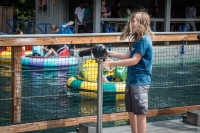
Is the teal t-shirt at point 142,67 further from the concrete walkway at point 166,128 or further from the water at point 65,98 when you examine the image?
the water at point 65,98

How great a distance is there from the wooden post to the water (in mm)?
1241

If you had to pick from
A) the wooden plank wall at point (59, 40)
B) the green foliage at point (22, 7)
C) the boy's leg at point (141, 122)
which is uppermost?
the green foliage at point (22, 7)

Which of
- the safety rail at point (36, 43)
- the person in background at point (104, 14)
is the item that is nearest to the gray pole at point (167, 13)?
the person in background at point (104, 14)

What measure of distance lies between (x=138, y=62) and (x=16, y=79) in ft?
5.84

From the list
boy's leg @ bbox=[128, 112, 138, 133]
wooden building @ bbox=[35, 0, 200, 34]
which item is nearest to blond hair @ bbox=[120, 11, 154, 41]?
boy's leg @ bbox=[128, 112, 138, 133]

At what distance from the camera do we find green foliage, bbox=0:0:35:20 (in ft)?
105

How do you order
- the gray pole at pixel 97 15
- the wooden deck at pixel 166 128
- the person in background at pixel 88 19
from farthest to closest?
the person in background at pixel 88 19 → the gray pole at pixel 97 15 → the wooden deck at pixel 166 128

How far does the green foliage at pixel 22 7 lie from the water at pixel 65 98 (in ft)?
63.4

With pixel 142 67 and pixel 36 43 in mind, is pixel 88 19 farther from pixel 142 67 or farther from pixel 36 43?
pixel 142 67

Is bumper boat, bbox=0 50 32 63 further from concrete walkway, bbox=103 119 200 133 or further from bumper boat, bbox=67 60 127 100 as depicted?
concrete walkway, bbox=103 119 200 133

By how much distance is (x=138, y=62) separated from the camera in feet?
15.7

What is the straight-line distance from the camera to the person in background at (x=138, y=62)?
4.74m

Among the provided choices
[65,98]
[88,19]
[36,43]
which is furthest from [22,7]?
[36,43]

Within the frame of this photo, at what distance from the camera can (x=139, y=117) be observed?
16.1ft
